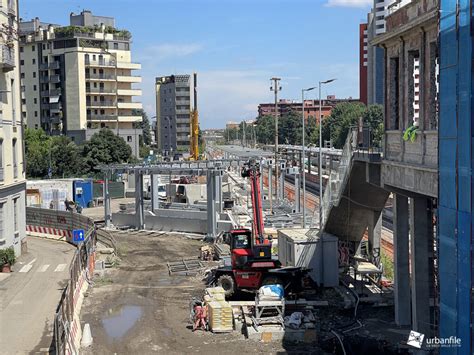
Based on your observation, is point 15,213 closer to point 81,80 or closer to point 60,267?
point 60,267

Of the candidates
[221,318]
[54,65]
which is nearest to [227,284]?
[221,318]

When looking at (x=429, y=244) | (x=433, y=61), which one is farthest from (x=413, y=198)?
(x=433, y=61)

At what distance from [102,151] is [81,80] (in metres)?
14.5

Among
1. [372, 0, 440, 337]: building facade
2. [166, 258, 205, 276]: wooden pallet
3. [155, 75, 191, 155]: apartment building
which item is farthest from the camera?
[155, 75, 191, 155]: apartment building

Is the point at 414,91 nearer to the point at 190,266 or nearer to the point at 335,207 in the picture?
the point at 335,207

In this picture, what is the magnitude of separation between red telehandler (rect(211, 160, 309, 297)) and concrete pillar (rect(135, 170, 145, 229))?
20678mm

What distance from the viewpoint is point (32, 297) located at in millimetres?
26047

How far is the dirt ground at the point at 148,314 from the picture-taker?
19438mm

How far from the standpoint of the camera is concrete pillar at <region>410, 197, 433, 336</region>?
18.6 m

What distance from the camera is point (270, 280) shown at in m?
24.5

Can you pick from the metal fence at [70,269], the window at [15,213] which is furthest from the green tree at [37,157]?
the window at [15,213]

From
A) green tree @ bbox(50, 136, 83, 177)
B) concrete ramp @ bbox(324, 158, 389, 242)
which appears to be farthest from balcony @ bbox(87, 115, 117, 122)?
concrete ramp @ bbox(324, 158, 389, 242)

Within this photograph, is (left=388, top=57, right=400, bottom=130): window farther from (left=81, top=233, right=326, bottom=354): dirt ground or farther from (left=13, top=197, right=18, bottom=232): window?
(left=13, top=197, right=18, bottom=232): window

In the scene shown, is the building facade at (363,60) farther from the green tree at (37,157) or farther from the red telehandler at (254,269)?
the red telehandler at (254,269)
